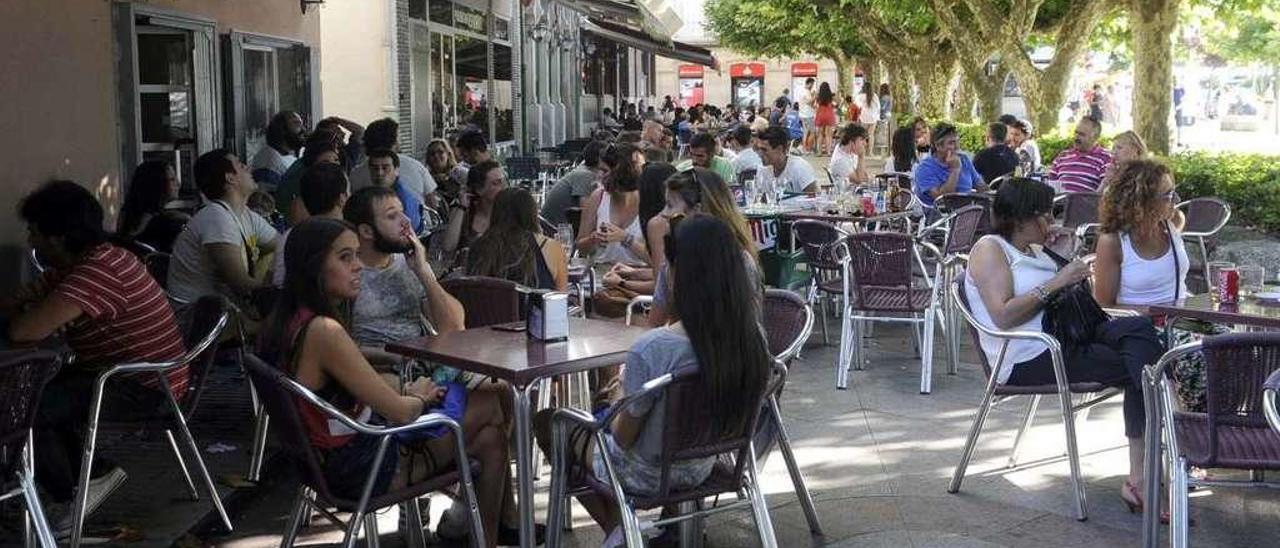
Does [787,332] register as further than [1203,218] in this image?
No

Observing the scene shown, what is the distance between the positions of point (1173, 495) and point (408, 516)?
7.75ft

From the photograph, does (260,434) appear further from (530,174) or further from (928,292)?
(530,174)

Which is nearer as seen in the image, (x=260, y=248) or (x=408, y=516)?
(x=408, y=516)

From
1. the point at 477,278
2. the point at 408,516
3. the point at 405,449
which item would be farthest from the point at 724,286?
the point at 477,278

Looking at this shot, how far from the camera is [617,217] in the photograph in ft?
27.4

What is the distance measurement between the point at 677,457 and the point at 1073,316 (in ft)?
7.29

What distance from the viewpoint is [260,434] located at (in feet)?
19.8

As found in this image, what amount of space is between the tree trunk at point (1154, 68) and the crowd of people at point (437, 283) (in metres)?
9.13

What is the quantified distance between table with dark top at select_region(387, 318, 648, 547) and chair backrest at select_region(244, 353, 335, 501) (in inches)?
23.2

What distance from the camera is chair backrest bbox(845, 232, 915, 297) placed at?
813 cm

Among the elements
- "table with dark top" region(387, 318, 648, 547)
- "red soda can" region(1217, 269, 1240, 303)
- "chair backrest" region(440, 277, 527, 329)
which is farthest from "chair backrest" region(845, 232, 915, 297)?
"table with dark top" region(387, 318, 648, 547)

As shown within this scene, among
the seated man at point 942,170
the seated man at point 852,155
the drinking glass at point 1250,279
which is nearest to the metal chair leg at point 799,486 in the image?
the drinking glass at point 1250,279

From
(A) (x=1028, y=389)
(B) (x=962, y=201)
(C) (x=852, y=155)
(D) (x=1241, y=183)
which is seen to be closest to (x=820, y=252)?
(B) (x=962, y=201)

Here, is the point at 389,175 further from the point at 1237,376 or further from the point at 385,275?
the point at 1237,376
